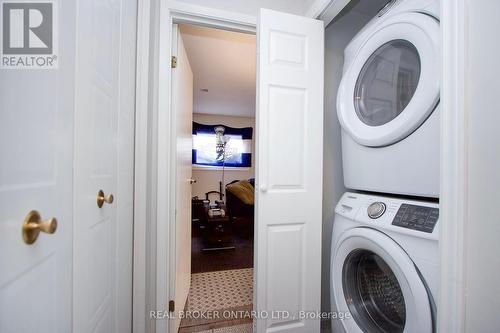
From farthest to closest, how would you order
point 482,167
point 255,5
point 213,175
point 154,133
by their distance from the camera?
1. point 213,175
2. point 255,5
3. point 154,133
4. point 482,167

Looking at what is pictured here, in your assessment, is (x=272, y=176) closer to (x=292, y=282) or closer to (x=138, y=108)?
(x=292, y=282)

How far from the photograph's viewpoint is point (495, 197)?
45 centimetres

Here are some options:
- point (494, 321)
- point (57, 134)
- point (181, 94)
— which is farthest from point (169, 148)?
point (494, 321)

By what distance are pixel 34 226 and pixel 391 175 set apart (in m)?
1.14

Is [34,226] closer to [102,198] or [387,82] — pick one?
[102,198]

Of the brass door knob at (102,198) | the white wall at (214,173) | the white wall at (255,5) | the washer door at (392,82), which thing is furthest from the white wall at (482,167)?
the white wall at (214,173)

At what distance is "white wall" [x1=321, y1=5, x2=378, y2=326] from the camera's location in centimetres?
144

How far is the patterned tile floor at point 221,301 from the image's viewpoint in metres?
1.44

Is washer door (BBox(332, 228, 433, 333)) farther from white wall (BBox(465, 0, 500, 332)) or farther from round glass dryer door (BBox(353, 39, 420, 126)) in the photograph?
round glass dryer door (BBox(353, 39, 420, 126))

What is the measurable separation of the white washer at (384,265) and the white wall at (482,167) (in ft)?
0.65

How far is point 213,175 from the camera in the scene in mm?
5012

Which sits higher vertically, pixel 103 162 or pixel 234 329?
pixel 103 162

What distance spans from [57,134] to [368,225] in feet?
3.57

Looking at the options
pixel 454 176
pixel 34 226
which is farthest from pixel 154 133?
pixel 454 176
